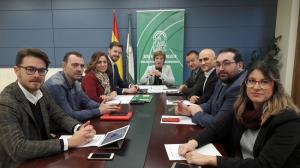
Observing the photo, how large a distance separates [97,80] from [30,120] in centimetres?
138

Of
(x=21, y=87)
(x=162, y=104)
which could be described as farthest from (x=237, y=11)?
(x=21, y=87)

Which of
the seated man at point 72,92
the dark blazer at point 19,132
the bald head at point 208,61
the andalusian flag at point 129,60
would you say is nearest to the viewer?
the dark blazer at point 19,132

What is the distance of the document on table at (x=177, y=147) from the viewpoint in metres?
1.38

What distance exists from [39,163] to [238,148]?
119 centimetres

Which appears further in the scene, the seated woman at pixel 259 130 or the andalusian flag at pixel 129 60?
the andalusian flag at pixel 129 60

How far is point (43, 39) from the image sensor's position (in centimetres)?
547

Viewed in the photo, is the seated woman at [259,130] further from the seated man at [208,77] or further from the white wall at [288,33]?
the white wall at [288,33]

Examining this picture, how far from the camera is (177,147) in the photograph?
1487 mm

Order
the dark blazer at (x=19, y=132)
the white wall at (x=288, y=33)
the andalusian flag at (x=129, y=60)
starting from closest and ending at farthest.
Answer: the dark blazer at (x=19, y=132)
the white wall at (x=288, y=33)
the andalusian flag at (x=129, y=60)

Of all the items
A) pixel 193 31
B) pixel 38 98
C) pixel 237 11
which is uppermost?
pixel 237 11

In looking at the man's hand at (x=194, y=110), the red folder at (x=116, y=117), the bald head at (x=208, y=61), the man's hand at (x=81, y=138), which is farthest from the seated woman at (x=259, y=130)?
the bald head at (x=208, y=61)

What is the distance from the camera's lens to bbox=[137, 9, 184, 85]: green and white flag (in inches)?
197

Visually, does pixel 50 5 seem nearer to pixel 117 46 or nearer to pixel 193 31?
pixel 117 46

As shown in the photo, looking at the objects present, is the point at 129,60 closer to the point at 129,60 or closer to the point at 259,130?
the point at 129,60
